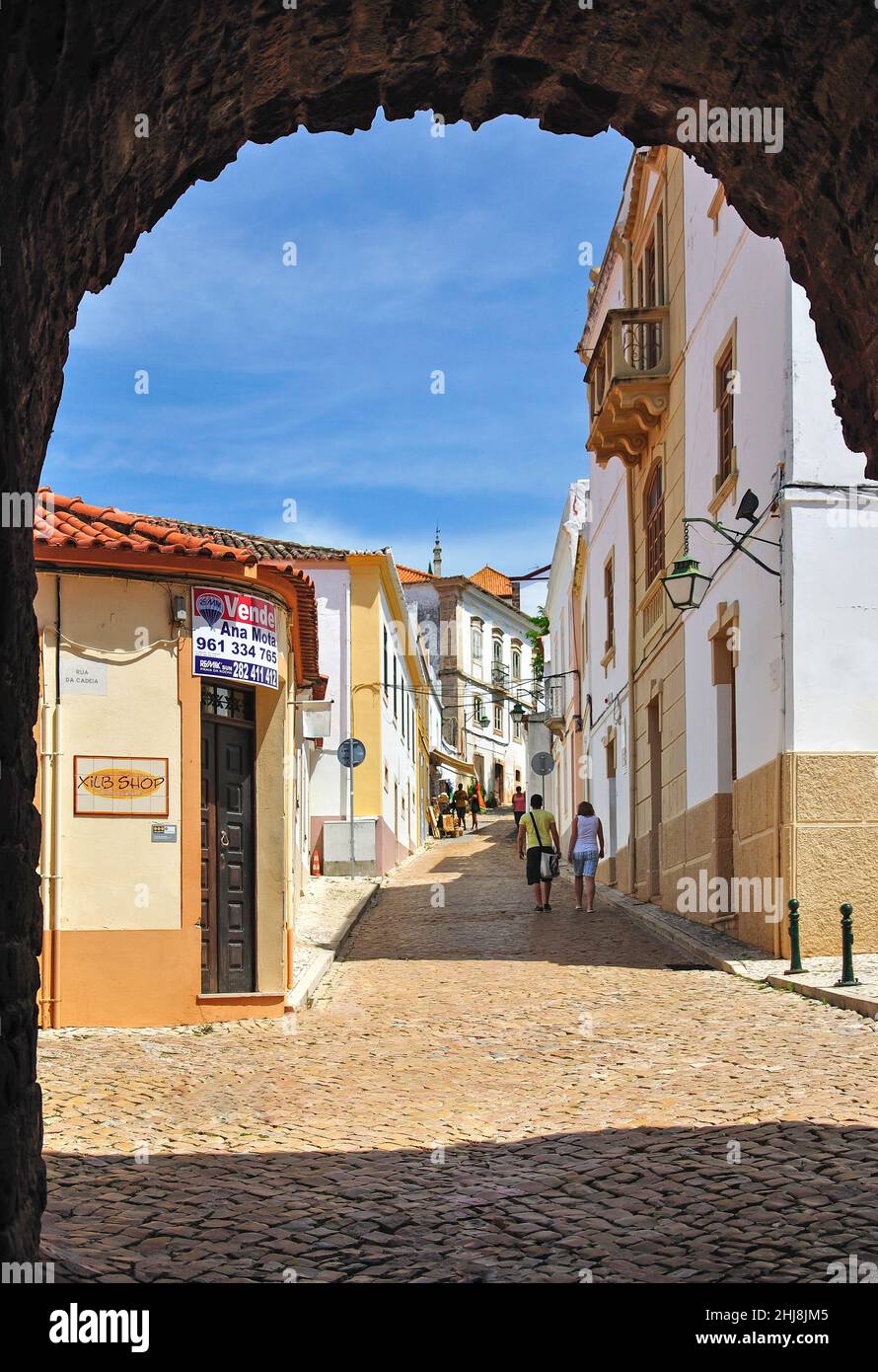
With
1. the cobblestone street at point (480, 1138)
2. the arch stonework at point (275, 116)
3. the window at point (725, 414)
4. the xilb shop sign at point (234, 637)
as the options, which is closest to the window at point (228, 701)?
the xilb shop sign at point (234, 637)

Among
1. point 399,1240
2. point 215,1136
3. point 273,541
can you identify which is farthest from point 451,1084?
point 273,541

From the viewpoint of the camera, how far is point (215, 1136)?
24.0 feet

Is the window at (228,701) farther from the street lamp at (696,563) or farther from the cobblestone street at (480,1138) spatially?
the street lamp at (696,563)

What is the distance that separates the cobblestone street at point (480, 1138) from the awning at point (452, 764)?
39571 millimetres

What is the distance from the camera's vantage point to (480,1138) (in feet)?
23.4

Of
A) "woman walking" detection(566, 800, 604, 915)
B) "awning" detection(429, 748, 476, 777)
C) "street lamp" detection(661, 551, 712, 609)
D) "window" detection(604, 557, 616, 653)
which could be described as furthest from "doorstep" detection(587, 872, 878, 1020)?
"awning" detection(429, 748, 476, 777)

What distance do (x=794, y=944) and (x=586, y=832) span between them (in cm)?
655

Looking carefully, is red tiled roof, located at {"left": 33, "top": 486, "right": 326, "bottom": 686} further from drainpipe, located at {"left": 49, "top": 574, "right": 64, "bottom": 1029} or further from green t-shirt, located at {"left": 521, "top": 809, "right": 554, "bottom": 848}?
green t-shirt, located at {"left": 521, "top": 809, "right": 554, "bottom": 848}

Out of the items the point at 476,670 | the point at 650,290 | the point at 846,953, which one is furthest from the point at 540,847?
the point at 476,670

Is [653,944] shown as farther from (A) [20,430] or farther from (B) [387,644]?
(B) [387,644]

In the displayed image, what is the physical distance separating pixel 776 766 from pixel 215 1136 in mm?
7258

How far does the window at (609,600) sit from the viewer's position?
25358 millimetres

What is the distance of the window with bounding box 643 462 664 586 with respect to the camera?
20.2m

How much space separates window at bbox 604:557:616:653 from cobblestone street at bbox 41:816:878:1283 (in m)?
13.1
